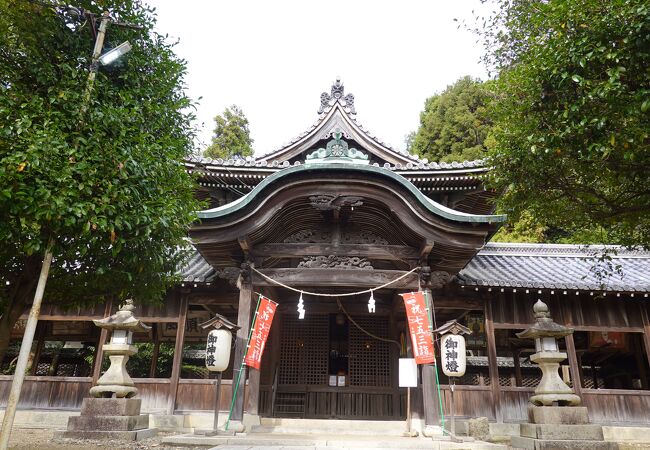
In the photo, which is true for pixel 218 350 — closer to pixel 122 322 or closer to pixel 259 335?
pixel 259 335

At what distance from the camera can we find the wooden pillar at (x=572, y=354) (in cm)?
1102

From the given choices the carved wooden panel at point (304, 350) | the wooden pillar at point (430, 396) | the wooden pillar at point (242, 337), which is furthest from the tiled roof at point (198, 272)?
the wooden pillar at point (430, 396)

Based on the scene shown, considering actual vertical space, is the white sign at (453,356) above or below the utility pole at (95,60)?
below

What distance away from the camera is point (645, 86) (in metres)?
5.29

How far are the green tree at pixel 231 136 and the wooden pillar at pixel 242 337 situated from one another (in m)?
24.2

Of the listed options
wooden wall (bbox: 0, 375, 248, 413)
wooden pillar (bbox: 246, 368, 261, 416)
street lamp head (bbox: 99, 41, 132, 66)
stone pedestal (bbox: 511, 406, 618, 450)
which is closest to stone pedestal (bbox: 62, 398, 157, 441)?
wooden pillar (bbox: 246, 368, 261, 416)

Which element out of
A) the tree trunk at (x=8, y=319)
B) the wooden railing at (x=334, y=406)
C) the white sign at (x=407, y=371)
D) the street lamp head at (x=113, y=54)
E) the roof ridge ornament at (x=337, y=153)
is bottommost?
the wooden railing at (x=334, y=406)

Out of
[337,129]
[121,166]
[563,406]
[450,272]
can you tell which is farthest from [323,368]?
[121,166]

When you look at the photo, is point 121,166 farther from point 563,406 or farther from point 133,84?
point 563,406

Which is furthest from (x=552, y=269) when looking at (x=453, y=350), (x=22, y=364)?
(x=22, y=364)

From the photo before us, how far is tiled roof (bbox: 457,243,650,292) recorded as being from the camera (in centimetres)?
1118

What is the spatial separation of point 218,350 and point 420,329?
13.5 ft

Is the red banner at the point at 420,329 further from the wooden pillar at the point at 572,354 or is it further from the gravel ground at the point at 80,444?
the wooden pillar at the point at 572,354

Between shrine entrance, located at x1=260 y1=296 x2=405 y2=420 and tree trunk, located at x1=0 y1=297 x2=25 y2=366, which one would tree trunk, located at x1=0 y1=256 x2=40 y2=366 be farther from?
shrine entrance, located at x1=260 y1=296 x2=405 y2=420
